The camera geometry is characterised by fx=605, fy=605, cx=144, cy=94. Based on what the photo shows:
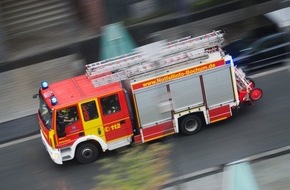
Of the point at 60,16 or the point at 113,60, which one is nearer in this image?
the point at 113,60

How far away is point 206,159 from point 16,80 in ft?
29.8

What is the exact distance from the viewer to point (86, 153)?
15.4 meters

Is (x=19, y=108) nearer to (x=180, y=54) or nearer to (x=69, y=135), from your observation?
(x=69, y=135)

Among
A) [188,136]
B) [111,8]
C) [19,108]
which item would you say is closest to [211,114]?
[188,136]

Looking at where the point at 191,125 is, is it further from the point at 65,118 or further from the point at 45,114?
the point at 45,114

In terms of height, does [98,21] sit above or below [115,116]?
above

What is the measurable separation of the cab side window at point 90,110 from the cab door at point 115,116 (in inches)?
6.2

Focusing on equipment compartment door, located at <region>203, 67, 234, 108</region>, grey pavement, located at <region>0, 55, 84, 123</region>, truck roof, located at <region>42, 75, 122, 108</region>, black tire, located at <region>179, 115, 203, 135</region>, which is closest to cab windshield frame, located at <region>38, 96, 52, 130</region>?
truck roof, located at <region>42, 75, 122, 108</region>

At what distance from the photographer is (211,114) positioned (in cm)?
1578

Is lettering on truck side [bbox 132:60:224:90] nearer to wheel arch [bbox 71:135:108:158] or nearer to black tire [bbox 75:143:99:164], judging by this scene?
wheel arch [bbox 71:135:108:158]

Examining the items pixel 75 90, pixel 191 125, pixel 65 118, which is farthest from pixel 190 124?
pixel 65 118

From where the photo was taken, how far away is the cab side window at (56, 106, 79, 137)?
1484 cm

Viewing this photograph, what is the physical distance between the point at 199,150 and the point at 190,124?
0.96m

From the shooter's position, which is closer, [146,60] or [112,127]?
[146,60]
